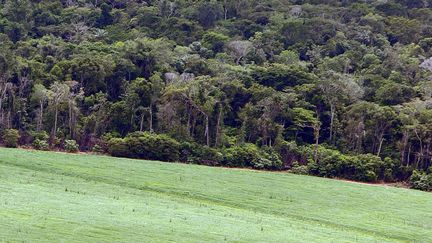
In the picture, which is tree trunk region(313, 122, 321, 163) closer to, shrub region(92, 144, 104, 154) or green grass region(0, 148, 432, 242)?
green grass region(0, 148, 432, 242)

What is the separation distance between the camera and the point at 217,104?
6016 centimetres

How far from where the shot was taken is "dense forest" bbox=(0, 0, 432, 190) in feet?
184

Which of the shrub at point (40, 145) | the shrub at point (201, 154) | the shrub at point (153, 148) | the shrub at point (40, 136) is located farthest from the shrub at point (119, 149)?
the shrub at point (40, 136)

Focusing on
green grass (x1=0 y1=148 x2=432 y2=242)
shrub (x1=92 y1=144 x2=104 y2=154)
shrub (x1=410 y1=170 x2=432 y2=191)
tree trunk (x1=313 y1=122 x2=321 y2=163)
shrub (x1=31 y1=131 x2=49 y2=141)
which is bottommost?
green grass (x1=0 y1=148 x2=432 y2=242)

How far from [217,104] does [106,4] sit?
42564 millimetres

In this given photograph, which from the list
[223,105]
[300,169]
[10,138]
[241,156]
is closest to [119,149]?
[10,138]

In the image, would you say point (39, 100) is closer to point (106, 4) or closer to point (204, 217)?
point (204, 217)

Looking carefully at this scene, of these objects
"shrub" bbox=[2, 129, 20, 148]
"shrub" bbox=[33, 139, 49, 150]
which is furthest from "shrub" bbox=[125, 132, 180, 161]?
"shrub" bbox=[2, 129, 20, 148]

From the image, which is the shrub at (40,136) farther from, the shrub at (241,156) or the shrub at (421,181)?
the shrub at (421,181)

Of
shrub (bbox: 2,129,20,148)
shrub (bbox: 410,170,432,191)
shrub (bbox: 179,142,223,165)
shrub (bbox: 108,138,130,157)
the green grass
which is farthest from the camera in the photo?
shrub (bbox: 179,142,223,165)

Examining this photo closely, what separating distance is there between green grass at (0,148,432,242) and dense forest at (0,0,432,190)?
14.2ft

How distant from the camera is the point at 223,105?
63750 mm

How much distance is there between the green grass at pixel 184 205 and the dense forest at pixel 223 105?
434 cm

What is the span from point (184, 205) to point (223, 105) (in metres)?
26.4
